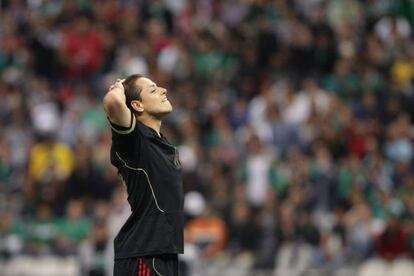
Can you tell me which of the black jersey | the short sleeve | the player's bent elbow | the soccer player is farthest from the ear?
the player's bent elbow

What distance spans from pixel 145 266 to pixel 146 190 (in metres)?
0.42

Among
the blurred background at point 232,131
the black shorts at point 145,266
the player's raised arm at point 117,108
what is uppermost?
the blurred background at point 232,131

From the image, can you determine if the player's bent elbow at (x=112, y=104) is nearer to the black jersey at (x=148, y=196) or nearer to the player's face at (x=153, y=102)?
the black jersey at (x=148, y=196)

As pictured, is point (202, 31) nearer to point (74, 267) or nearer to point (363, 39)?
point (363, 39)

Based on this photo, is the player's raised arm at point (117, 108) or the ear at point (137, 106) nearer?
the player's raised arm at point (117, 108)

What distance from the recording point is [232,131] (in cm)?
1581

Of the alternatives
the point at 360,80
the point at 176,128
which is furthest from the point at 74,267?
the point at 360,80

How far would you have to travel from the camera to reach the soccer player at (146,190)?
608cm

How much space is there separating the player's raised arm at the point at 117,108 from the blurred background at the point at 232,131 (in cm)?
690

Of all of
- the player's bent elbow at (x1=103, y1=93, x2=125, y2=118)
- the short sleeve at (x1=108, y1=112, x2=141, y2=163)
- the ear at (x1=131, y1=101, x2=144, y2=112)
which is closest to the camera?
the player's bent elbow at (x1=103, y1=93, x2=125, y2=118)

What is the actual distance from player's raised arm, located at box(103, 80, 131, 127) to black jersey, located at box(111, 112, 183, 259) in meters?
0.10

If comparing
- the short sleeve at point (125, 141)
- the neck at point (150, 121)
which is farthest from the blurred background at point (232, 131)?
the short sleeve at point (125, 141)

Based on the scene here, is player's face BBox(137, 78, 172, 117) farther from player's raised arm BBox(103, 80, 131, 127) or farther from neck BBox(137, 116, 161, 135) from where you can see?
player's raised arm BBox(103, 80, 131, 127)

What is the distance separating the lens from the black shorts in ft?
19.9
